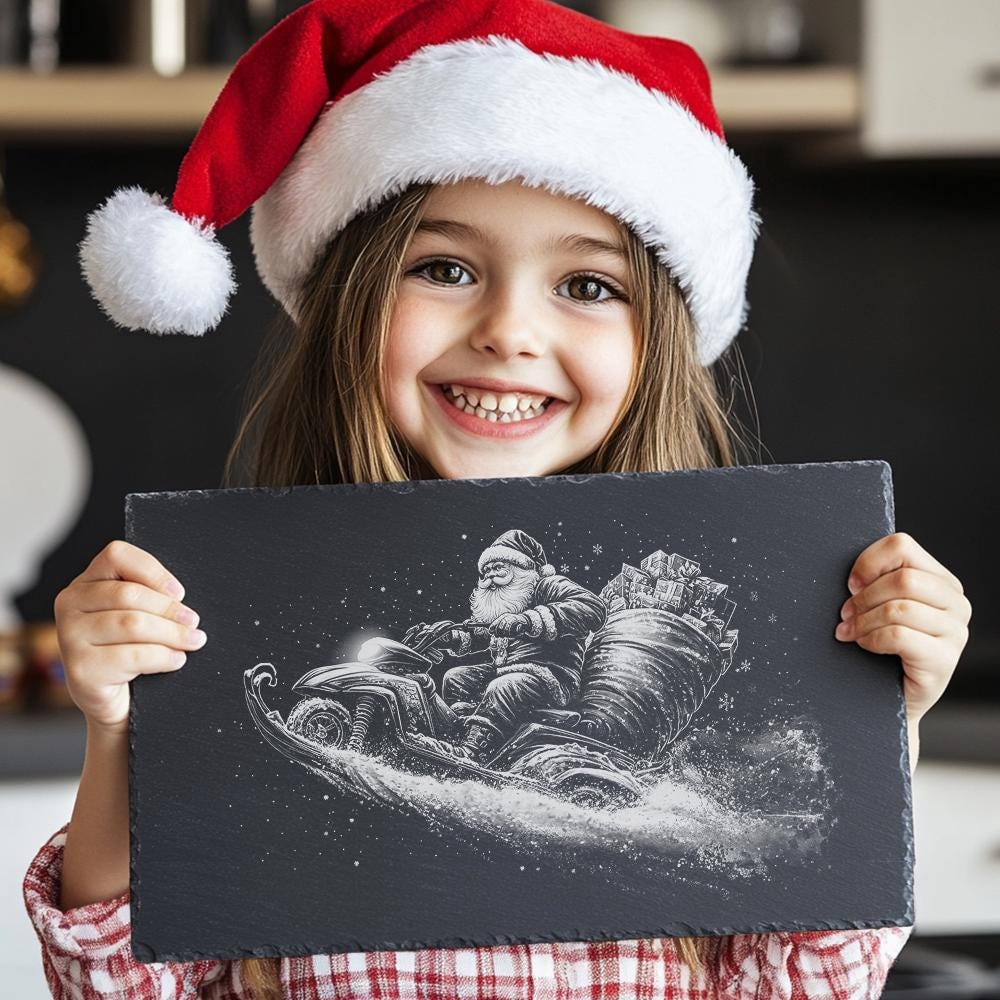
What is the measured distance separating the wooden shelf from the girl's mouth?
913 mm

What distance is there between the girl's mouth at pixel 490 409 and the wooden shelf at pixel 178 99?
0.91 metres

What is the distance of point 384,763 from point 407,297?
0.32 m

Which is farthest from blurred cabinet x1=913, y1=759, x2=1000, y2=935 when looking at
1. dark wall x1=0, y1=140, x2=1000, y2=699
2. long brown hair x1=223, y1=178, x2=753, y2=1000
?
long brown hair x1=223, y1=178, x2=753, y2=1000

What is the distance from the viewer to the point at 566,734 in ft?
2.52

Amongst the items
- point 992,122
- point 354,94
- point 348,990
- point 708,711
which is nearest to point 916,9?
point 992,122

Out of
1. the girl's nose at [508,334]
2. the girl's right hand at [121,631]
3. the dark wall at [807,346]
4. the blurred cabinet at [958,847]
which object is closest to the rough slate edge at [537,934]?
the girl's right hand at [121,631]

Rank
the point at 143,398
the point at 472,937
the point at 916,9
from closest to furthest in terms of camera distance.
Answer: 1. the point at 472,937
2. the point at 916,9
3. the point at 143,398

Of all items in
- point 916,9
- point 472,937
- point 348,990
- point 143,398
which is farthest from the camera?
point 143,398

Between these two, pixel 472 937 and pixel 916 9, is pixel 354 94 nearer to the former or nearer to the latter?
pixel 472 937

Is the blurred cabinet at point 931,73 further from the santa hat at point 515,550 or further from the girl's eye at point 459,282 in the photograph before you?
the santa hat at point 515,550

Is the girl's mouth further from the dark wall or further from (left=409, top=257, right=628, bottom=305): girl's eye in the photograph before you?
the dark wall

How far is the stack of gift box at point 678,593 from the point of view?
0.77 metres

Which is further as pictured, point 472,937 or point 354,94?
point 354,94

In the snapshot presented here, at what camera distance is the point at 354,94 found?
3.01ft
